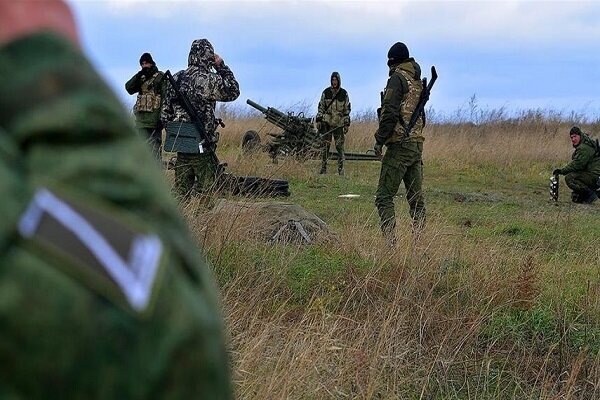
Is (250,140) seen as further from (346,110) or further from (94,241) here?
(94,241)

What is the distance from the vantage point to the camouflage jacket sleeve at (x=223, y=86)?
7.02 m

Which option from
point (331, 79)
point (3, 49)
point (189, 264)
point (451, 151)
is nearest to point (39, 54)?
point (3, 49)

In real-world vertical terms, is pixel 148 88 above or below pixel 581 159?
above

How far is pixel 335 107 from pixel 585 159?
405 centimetres

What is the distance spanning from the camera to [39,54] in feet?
2.03

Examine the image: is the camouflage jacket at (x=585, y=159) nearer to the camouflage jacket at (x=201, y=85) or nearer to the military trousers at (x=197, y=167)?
the camouflage jacket at (x=201, y=85)

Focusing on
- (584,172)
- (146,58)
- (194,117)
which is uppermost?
(146,58)

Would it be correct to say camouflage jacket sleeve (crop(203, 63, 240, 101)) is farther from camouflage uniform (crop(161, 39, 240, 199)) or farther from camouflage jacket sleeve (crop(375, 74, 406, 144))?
camouflage jacket sleeve (crop(375, 74, 406, 144))

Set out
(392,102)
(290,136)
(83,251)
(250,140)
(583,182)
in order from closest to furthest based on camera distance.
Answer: (83,251) → (392,102) → (583,182) → (290,136) → (250,140)

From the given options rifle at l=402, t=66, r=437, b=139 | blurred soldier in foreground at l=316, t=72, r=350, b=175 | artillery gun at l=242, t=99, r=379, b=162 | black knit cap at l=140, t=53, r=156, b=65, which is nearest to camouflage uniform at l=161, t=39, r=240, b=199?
rifle at l=402, t=66, r=437, b=139

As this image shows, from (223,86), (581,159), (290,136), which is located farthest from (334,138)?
(223,86)

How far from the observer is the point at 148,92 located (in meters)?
9.47

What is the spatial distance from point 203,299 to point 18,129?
180mm

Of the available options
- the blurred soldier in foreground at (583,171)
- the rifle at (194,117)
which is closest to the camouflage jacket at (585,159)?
the blurred soldier in foreground at (583,171)
